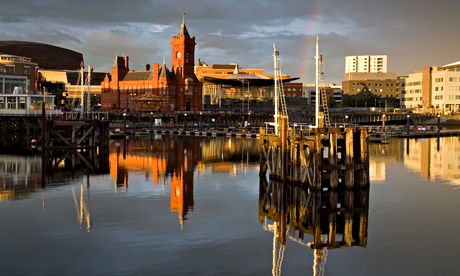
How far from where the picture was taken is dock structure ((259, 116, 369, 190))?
3656cm

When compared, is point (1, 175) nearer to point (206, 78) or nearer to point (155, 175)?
point (155, 175)

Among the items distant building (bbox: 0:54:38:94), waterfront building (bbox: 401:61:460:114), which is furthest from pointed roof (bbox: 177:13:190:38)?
waterfront building (bbox: 401:61:460:114)

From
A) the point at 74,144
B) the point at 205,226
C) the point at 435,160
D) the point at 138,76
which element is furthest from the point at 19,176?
the point at 138,76

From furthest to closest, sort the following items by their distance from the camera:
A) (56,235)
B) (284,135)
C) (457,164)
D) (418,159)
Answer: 1. (418,159)
2. (457,164)
3. (284,135)
4. (56,235)

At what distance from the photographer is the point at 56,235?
27.7 meters

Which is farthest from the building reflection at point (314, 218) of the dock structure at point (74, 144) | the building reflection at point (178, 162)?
the dock structure at point (74, 144)

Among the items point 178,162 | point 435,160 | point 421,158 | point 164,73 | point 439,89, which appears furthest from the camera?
point 439,89

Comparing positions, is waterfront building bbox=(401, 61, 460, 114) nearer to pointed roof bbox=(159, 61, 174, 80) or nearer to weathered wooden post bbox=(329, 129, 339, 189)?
pointed roof bbox=(159, 61, 174, 80)

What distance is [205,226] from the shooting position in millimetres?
29625

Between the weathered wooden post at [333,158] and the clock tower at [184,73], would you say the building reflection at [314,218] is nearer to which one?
the weathered wooden post at [333,158]

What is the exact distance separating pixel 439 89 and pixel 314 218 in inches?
6339

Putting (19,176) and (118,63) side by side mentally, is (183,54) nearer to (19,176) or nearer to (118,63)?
(118,63)

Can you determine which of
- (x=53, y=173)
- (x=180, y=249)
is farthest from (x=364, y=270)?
(x=53, y=173)

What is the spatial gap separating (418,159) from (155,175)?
30.1m
